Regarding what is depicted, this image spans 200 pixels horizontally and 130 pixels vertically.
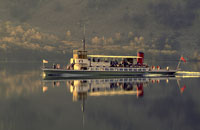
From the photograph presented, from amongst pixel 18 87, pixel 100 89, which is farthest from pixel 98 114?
pixel 18 87

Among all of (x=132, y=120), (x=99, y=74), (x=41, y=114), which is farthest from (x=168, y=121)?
(x=99, y=74)

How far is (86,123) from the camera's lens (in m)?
24.1

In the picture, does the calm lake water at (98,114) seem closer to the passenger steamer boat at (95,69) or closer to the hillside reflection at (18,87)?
the hillside reflection at (18,87)

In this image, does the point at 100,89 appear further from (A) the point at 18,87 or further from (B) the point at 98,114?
(A) the point at 18,87

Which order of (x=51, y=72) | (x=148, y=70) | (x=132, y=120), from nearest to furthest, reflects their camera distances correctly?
1. (x=132, y=120)
2. (x=51, y=72)
3. (x=148, y=70)

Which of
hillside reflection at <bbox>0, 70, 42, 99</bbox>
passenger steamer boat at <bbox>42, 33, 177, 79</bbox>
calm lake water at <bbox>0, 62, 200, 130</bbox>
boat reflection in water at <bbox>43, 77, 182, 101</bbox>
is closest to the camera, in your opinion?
calm lake water at <bbox>0, 62, 200, 130</bbox>

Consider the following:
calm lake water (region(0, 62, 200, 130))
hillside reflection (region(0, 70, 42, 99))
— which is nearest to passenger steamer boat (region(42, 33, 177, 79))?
hillside reflection (region(0, 70, 42, 99))

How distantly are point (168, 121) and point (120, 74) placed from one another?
5271cm

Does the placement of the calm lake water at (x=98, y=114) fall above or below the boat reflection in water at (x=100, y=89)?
below

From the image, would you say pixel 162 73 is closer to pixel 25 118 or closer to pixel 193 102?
pixel 193 102

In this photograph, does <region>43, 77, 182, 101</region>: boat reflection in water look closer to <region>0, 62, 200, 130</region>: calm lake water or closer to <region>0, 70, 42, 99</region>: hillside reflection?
<region>0, 70, 42, 99</region>: hillside reflection

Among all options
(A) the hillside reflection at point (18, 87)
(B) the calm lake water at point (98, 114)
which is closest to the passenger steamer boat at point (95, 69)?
(A) the hillside reflection at point (18, 87)

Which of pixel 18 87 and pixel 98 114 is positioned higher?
Result: pixel 18 87

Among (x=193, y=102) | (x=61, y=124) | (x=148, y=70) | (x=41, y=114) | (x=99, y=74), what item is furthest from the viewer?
(x=148, y=70)
